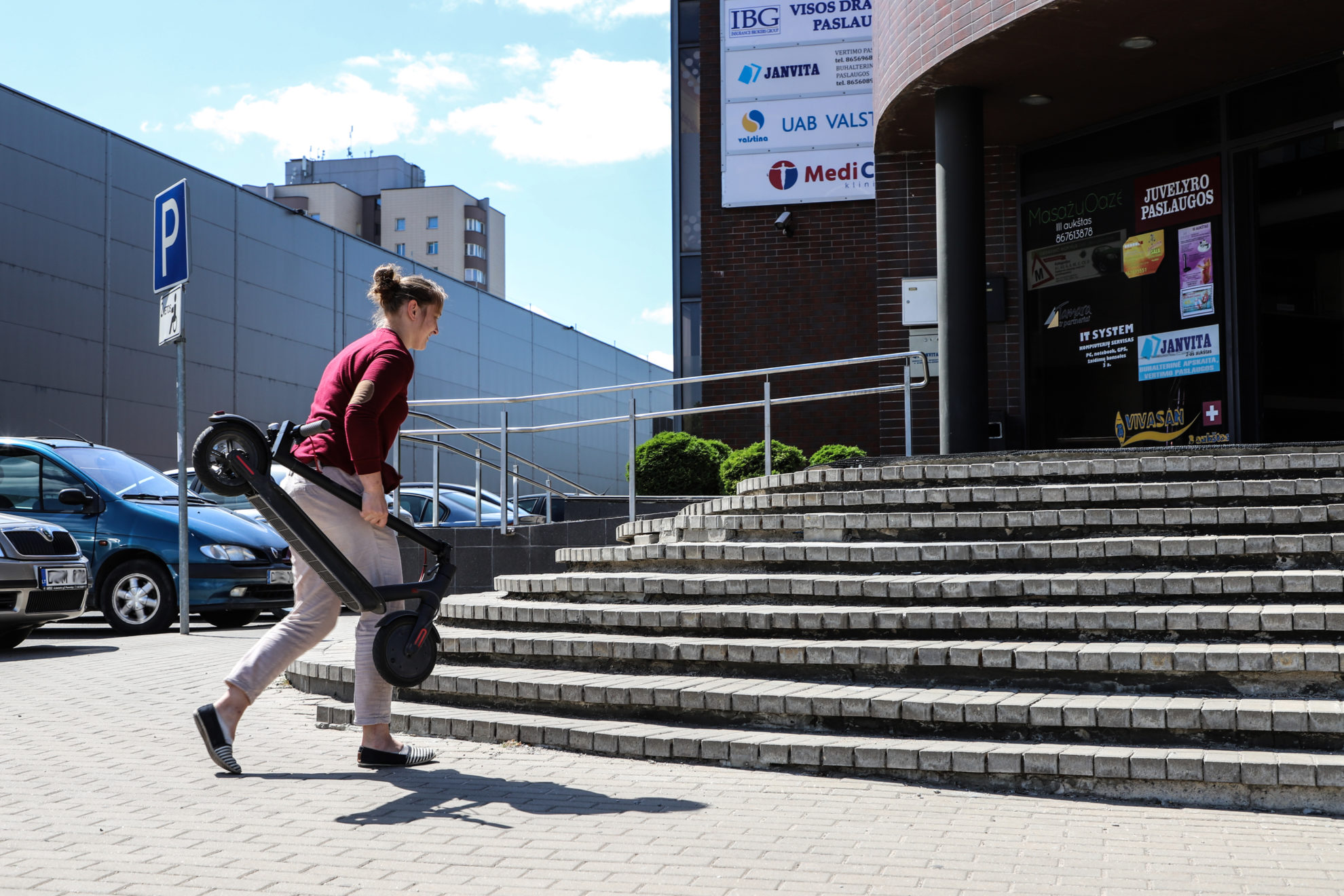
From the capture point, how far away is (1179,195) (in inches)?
416

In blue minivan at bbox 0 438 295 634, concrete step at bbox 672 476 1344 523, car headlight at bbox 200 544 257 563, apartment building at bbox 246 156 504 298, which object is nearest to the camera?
concrete step at bbox 672 476 1344 523

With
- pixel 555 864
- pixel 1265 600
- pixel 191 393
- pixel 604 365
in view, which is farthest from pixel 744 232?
pixel 604 365

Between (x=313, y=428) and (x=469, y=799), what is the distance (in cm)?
157

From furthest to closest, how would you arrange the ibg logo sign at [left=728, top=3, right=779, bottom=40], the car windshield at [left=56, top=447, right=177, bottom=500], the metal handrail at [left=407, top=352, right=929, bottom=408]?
the ibg logo sign at [left=728, top=3, right=779, bottom=40], the car windshield at [left=56, top=447, right=177, bottom=500], the metal handrail at [left=407, top=352, right=929, bottom=408]

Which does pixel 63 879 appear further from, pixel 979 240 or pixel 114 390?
pixel 114 390

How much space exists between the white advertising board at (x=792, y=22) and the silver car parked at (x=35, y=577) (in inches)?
459

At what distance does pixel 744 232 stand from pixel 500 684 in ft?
39.5

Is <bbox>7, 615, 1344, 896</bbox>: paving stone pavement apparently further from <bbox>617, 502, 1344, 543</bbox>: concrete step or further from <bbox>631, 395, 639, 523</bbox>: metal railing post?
<bbox>631, 395, 639, 523</bbox>: metal railing post

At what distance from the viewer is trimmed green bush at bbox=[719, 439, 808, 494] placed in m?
12.6

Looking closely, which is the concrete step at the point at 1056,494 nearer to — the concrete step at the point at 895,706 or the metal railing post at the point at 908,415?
the concrete step at the point at 895,706

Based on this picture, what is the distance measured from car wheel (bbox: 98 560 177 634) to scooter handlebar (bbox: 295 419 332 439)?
6.93m

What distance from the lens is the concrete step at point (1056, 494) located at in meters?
6.12

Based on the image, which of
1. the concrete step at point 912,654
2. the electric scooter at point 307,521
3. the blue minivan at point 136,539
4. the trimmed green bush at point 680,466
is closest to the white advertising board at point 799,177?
the trimmed green bush at point 680,466

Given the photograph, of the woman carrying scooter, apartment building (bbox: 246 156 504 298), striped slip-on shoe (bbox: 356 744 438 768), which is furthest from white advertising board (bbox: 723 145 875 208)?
apartment building (bbox: 246 156 504 298)
